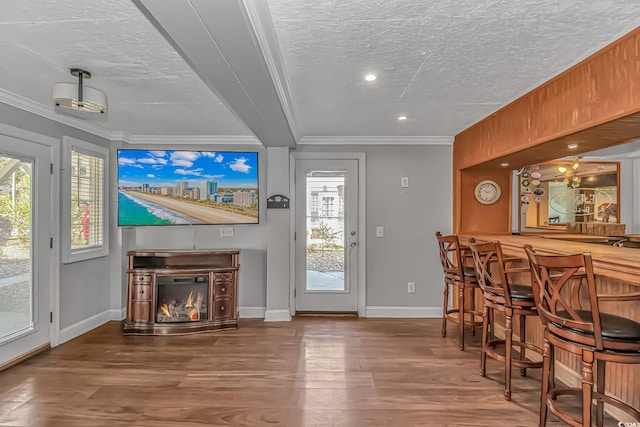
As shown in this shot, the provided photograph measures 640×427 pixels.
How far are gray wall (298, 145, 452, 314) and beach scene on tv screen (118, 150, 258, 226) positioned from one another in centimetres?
93

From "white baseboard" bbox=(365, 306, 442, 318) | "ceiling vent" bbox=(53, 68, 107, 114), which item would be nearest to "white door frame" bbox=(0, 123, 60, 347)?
"ceiling vent" bbox=(53, 68, 107, 114)

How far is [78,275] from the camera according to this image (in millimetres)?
3965

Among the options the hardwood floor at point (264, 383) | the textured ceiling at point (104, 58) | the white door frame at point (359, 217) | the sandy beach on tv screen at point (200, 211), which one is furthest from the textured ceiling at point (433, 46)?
the hardwood floor at point (264, 383)

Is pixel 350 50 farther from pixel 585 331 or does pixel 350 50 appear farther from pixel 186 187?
pixel 186 187

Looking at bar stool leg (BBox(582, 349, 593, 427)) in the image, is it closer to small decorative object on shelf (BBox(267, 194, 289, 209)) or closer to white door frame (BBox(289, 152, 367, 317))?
white door frame (BBox(289, 152, 367, 317))

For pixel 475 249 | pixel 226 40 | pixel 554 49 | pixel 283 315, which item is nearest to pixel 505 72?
pixel 554 49

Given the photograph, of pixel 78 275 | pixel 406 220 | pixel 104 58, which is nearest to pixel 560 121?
pixel 406 220

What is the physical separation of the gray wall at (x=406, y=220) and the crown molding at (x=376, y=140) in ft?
0.21

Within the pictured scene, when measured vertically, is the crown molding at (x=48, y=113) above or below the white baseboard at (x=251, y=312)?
above

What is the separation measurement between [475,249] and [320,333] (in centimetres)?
187

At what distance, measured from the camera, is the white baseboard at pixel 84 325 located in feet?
12.3

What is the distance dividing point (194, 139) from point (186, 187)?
653 mm

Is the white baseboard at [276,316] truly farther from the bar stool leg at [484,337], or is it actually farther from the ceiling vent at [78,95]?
the ceiling vent at [78,95]

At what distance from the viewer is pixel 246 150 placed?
468cm
